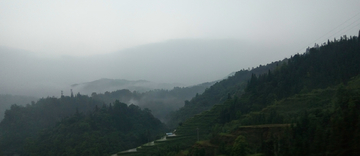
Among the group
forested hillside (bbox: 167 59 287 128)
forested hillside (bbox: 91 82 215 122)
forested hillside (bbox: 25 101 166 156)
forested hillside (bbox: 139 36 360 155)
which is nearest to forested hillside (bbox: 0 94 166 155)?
forested hillside (bbox: 25 101 166 156)

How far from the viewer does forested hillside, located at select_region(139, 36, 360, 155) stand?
48.9ft

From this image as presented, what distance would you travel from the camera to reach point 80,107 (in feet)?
326

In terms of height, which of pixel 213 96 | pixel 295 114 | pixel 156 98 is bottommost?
pixel 295 114

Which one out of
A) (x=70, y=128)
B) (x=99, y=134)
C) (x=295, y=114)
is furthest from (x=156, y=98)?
(x=295, y=114)

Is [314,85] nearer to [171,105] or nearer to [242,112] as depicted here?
[242,112]

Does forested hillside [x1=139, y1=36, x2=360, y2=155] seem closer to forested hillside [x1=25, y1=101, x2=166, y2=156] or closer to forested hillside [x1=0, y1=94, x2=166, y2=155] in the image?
forested hillside [x1=25, y1=101, x2=166, y2=156]

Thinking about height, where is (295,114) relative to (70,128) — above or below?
above

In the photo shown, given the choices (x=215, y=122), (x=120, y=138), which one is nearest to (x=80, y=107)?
(x=120, y=138)

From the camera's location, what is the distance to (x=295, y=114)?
32.4 m

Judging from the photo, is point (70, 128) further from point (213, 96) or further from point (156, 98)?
point (156, 98)

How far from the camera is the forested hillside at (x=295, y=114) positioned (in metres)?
14.9

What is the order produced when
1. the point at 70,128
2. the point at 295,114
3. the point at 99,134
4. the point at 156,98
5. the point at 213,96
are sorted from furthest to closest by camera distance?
the point at 156,98 → the point at 213,96 → the point at 70,128 → the point at 99,134 → the point at 295,114

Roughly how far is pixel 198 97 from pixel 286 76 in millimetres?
Answer: 43625

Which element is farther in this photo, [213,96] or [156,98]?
[156,98]
